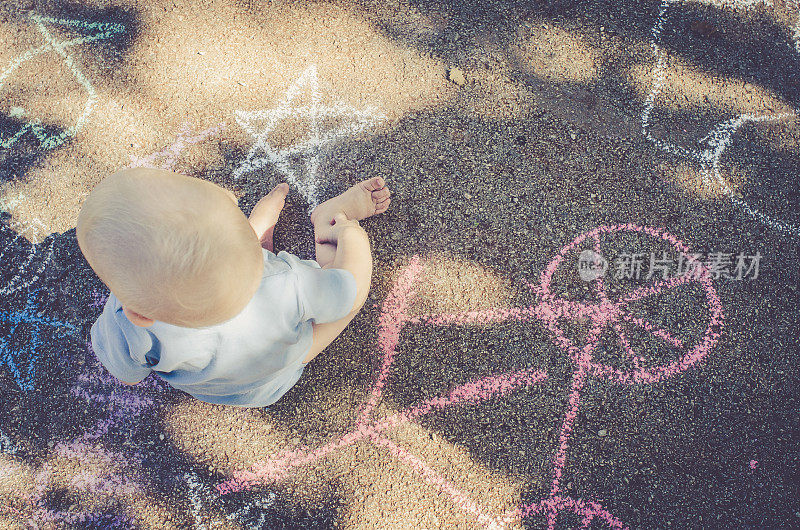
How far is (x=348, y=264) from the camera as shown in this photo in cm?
198

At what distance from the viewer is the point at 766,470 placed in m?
2.06

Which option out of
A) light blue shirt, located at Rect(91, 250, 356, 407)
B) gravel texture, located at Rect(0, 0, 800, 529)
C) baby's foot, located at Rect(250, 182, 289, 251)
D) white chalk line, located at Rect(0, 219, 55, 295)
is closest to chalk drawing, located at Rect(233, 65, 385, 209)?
gravel texture, located at Rect(0, 0, 800, 529)

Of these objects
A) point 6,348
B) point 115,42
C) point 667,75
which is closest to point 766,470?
point 667,75

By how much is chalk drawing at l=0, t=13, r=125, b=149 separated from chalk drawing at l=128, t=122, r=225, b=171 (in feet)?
1.22

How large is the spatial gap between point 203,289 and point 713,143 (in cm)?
243

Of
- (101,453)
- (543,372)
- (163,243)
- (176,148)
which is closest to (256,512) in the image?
(101,453)

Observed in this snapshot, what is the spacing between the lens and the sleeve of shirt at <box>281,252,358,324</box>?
1.52 metres

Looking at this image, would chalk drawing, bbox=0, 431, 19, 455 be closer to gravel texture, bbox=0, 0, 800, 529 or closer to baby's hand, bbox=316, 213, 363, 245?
gravel texture, bbox=0, 0, 800, 529

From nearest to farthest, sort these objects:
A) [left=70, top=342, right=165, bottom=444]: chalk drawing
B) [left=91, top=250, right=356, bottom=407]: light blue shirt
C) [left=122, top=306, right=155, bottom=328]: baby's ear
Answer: [left=122, top=306, right=155, bottom=328]: baby's ear < [left=91, top=250, right=356, bottom=407]: light blue shirt < [left=70, top=342, right=165, bottom=444]: chalk drawing

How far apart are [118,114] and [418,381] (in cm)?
190

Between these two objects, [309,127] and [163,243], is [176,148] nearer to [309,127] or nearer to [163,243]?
[309,127]

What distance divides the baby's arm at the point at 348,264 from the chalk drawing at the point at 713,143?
1.50 m

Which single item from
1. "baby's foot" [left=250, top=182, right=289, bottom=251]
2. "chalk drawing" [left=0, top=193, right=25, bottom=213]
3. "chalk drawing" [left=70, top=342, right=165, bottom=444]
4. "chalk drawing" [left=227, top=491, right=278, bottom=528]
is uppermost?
"baby's foot" [left=250, top=182, right=289, bottom=251]

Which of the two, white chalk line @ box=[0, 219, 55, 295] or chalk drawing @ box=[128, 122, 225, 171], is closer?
white chalk line @ box=[0, 219, 55, 295]
